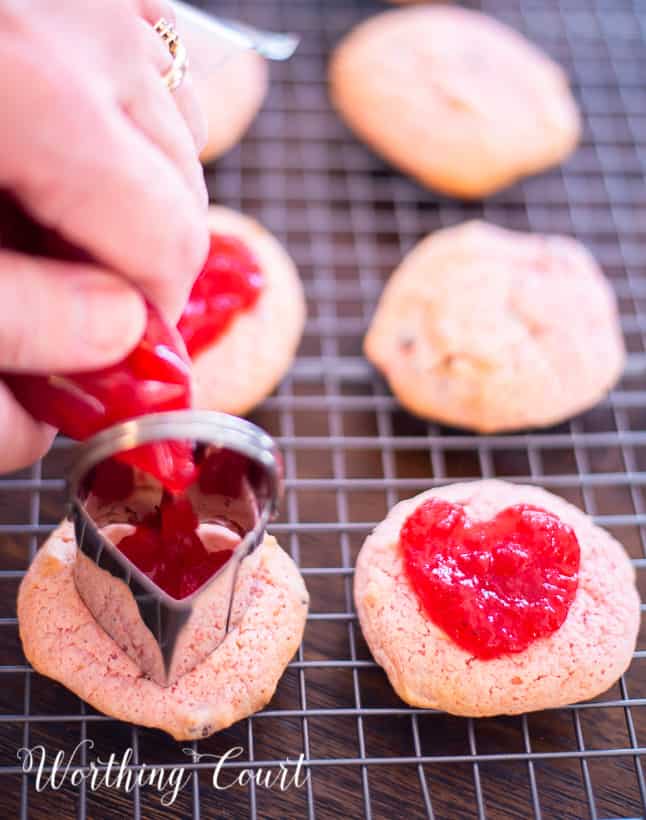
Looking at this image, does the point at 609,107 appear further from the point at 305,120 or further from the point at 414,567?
→ the point at 414,567

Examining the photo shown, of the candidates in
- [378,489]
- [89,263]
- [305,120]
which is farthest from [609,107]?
[89,263]

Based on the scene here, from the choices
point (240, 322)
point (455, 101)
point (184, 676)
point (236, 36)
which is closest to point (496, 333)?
point (240, 322)

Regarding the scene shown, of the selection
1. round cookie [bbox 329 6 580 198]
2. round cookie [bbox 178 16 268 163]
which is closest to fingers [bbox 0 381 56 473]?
round cookie [bbox 178 16 268 163]

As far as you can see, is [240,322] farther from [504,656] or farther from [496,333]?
[504,656]

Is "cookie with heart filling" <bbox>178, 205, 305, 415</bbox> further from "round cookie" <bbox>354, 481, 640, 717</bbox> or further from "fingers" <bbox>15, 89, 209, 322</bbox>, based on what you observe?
"fingers" <bbox>15, 89, 209, 322</bbox>

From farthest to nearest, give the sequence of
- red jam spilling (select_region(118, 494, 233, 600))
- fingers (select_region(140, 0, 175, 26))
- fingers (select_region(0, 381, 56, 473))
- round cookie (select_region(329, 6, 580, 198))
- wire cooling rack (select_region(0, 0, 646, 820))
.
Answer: round cookie (select_region(329, 6, 580, 198))
wire cooling rack (select_region(0, 0, 646, 820))
red jam spilling (select_region(118, 494, 233, 600))
fingers (select_region(140, 0, 175, 26))
fingers (select_region(0, 381, 56, 473))

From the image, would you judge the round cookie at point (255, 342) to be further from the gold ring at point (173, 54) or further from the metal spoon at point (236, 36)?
the gold ring at point (173, 54)

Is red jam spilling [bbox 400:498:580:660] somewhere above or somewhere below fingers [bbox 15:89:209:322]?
below
